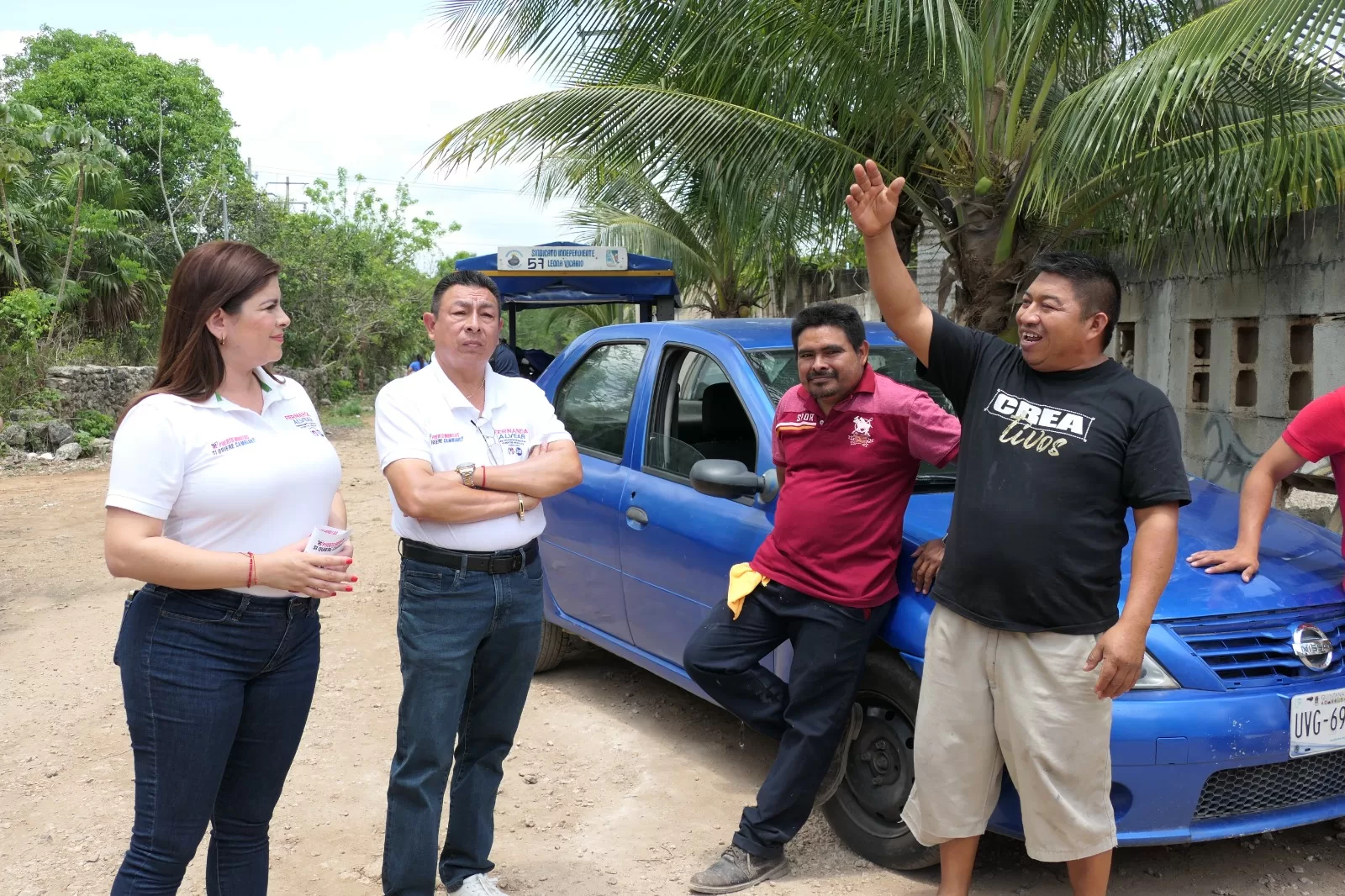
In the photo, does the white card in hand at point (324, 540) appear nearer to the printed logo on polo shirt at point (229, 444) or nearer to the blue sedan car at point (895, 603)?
the printed logo on polo shirt at point (229, 444)

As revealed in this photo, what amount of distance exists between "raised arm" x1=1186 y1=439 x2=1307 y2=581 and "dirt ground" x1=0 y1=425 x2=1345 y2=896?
3.32ft

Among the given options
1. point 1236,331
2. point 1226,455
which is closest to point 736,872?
point 1226,455

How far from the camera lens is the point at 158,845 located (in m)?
2.49

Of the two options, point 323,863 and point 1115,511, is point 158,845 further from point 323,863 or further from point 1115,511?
point 1115,511

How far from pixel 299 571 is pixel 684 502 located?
215 cm

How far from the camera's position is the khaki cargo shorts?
9.77ft

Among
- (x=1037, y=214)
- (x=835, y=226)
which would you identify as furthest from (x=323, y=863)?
(x=835, y=226)

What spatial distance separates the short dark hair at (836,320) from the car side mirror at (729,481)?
0.51 m

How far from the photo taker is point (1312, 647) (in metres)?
3.27

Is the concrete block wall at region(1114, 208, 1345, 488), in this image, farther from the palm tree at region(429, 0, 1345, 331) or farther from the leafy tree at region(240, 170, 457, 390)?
the leafy tree at region(240, 170, 457, 390)

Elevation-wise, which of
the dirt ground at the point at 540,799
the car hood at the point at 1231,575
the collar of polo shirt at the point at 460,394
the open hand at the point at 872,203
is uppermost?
the open hand at the point at 872,203

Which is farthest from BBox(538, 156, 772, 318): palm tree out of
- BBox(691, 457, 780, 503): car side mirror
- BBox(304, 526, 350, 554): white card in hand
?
BBox(304, 526, 350, 554): white card in hand

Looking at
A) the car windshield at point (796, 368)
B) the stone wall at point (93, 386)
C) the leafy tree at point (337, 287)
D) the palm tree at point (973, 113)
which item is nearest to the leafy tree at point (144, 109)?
the leafy tree at point (337, 287)

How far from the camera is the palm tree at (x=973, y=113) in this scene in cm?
586
